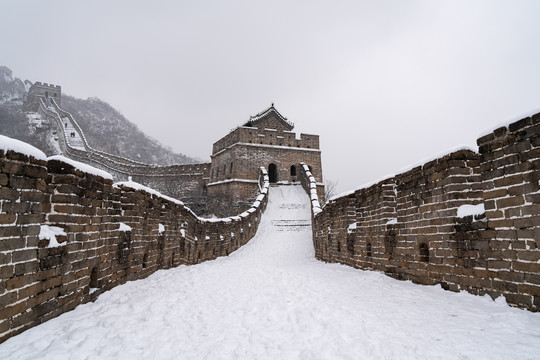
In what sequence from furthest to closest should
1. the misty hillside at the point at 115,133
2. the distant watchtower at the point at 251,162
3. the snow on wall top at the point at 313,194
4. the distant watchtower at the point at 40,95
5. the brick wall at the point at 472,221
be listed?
the misty hillside at the point at 115,133, the distant watchtower at the point at 40,95, the distant watchtower at the point at 251,162, the snow on wall top at the point at 313,194, the brick wall at the point at 472,221

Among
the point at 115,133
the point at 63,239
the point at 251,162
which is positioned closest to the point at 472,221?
the point at 63,239

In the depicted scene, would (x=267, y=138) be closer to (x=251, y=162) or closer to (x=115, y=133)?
(x=251, y=162)

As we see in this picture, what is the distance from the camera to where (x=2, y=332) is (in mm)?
2693

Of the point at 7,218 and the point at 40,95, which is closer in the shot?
the point at 7,218

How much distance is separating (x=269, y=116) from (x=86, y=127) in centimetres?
5197

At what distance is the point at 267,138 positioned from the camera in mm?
29141

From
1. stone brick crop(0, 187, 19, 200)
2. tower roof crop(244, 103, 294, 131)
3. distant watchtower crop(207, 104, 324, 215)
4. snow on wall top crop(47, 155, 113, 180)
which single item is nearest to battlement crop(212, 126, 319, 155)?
distant watchtower crop(207, 104, 324, 215)

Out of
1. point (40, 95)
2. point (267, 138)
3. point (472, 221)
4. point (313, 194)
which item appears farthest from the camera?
point (40, 95)

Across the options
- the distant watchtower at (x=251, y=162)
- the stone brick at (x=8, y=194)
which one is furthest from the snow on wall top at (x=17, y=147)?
the distant watchtower at (x=251, y=162)

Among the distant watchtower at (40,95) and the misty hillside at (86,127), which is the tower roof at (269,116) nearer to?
the misty hillside at (86,127)

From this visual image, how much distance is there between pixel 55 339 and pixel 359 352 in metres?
2.77

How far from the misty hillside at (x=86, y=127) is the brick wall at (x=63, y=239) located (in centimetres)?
4264

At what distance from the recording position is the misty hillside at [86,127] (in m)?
46.2

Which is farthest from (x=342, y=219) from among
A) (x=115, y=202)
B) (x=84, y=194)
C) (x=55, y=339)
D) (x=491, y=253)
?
(x=55, y=339)
